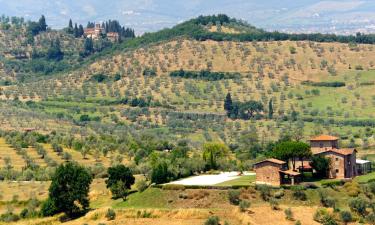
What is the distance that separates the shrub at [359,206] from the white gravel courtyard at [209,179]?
14.7 meters

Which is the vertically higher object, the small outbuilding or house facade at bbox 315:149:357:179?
house facade at bbox 315:149:357:179

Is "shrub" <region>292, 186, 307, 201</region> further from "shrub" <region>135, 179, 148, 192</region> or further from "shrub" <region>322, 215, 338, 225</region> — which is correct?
"shrub" <region>135, 179, 148, 192</region>

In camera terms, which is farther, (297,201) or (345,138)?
(345,138)

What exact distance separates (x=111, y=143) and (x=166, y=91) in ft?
219

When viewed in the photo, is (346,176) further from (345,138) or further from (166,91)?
(166,91)

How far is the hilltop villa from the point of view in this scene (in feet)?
267

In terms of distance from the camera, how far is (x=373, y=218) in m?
70.0

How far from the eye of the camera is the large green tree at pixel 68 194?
79.1 metres

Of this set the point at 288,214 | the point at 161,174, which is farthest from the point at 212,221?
the point at 161,174

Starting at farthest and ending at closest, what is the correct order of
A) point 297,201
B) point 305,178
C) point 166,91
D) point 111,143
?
point 166,91, point 111,143, point 305,178, point 297,201

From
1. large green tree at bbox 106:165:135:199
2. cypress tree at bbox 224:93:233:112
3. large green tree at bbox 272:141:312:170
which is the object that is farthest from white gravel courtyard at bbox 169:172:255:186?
cypress tree at bbox 224:93:233:112

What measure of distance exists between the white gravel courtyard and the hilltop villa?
4.59 m

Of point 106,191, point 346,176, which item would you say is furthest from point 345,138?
point 106,191

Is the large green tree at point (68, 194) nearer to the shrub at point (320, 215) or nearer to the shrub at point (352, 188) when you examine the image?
the shrub at point (320, 215)
